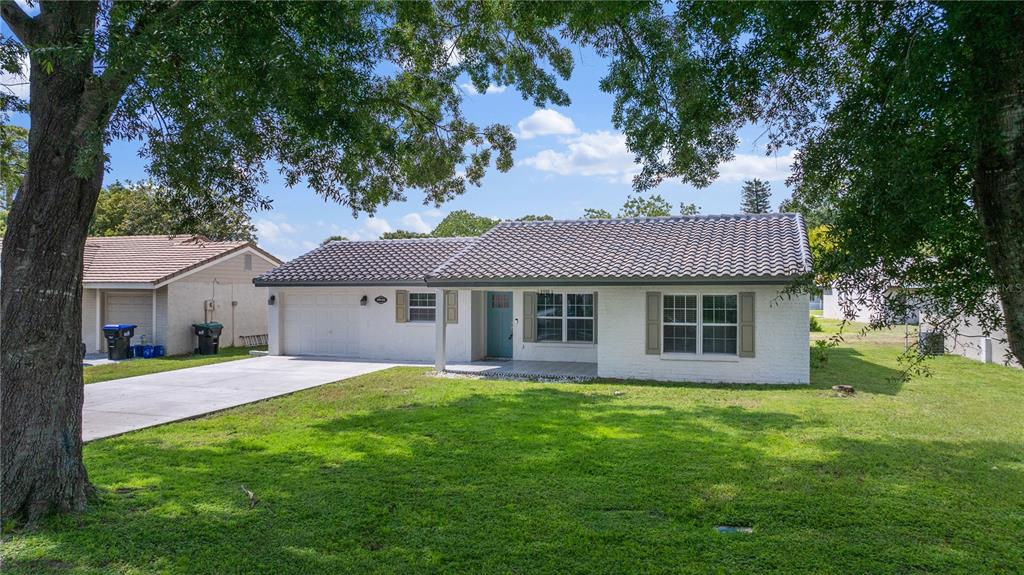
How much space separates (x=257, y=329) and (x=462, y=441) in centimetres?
1803

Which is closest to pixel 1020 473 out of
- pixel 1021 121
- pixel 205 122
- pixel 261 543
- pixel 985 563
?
pixel 985 563

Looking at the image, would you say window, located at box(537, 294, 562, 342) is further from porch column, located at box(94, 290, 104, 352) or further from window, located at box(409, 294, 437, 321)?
porch column, located at box(94, 290, 104, 352)

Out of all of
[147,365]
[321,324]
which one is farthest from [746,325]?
[147,365]

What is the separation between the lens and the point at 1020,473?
6754mm

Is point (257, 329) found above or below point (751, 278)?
below

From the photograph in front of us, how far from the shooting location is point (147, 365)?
16922 mm

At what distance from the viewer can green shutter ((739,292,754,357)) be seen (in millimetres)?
13398

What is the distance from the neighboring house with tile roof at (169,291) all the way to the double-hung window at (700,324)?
14265mm

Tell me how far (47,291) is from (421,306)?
1343 centimetres

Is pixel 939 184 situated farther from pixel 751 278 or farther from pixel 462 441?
pixel 751 278

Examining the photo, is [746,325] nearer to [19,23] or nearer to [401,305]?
[401,305]

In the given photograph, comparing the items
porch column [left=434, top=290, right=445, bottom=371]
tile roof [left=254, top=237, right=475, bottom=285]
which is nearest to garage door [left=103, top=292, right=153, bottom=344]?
tile roof [left=254, top=237, right=475, bottom=285]

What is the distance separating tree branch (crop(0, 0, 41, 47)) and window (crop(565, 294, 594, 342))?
12.9 meters

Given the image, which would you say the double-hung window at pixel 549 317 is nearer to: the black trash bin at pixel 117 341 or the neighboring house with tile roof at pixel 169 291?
the neighboring house with tile roof at pixel 169 291
